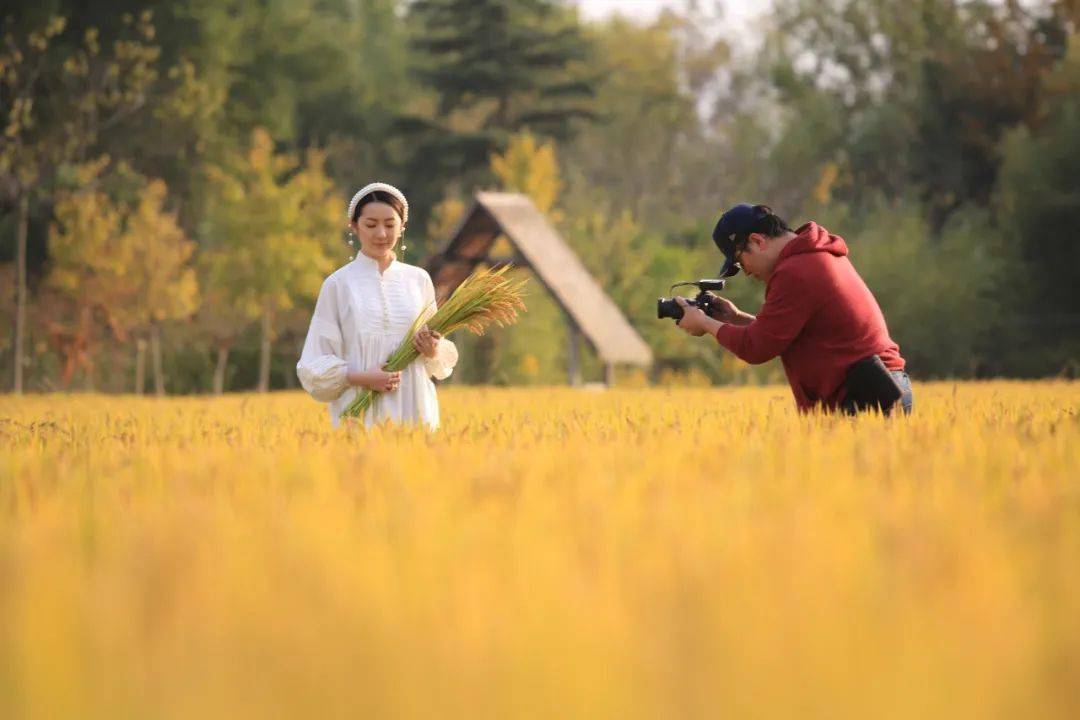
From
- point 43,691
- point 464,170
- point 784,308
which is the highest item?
point 464,170

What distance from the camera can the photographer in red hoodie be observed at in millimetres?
6590

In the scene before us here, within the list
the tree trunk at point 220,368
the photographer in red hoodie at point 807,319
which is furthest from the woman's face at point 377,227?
the tree trunk at point 220,368

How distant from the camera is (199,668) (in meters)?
1.76

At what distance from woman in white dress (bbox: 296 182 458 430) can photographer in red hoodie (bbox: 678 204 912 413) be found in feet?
4.35

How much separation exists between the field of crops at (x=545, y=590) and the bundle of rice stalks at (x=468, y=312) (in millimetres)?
2568

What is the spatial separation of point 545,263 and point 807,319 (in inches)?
558

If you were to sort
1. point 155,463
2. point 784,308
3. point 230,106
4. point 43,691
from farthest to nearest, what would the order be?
point 230,106
point 784,308
point 155,463
point 43,691

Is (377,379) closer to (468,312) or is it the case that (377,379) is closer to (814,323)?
(468,312)

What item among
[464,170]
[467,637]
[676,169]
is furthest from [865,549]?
[676,169]

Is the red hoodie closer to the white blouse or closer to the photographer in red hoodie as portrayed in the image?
the photographer in red hoodie

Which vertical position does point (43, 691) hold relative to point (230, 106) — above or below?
below

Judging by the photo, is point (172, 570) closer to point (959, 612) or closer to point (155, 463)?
point (959, 612)

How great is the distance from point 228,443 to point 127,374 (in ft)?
106

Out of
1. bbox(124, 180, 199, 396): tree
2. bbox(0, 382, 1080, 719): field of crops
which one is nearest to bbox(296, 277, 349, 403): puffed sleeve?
bbox(0, 382, 1080, 719): field of crops
